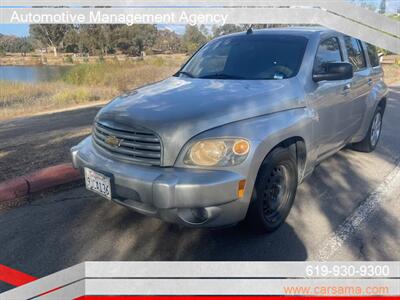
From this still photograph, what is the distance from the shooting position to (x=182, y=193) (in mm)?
2629

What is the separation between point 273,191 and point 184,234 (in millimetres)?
913

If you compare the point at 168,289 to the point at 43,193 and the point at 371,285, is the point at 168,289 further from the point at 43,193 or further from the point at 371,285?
the point at 43,193

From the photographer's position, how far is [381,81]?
5602mm

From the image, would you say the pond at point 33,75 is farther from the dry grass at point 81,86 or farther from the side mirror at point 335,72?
the side mirror at point 335,72

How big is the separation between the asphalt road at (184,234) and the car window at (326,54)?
146 cm

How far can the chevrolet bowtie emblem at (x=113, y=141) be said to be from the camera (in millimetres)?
3051

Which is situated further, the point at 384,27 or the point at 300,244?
the point at 300,244

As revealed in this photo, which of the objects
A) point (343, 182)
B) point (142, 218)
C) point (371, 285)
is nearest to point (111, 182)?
point (142, 218)

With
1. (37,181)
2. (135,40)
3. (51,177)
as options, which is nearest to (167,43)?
(135,40)

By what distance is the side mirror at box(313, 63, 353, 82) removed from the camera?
3.62m

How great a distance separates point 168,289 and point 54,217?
189 centimetres

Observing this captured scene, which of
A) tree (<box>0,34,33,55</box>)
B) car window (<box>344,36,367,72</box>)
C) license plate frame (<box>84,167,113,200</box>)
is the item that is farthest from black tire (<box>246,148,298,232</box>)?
tree (<box>0,34,33,55</box>)

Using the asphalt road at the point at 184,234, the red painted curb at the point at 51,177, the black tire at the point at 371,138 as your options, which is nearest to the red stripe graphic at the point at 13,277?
the asphalt road at the point at 184,234

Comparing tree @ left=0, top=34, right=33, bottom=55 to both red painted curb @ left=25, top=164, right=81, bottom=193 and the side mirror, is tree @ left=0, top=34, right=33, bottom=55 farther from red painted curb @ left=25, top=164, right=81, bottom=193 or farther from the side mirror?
the side mirror
